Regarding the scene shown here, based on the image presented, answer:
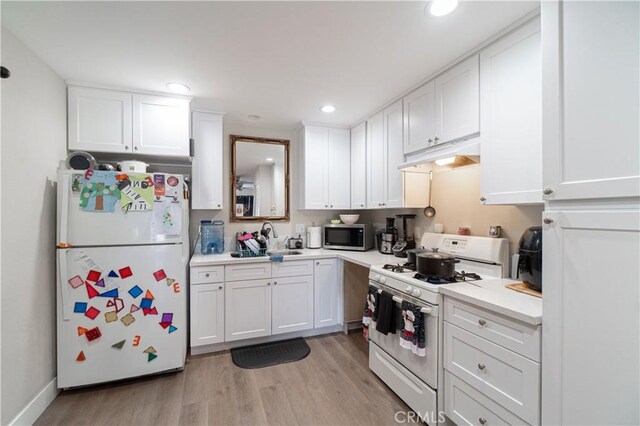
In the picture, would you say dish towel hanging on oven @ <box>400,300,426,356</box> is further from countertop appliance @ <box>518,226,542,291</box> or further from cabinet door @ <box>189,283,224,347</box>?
cabinet door @ <box>189,283,224,347</box>

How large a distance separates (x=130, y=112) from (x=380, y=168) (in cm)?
237

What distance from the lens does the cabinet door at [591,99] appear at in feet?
2.98

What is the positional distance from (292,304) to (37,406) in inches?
75.4

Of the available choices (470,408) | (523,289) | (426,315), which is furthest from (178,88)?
(470,408)

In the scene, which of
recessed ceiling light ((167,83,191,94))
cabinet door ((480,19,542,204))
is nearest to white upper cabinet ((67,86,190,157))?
recessed ceiling light ((167,83,191,94))

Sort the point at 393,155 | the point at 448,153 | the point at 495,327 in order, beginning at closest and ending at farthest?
1. the point at 495,327
2. the point at 448,153
3. the point at 393,155

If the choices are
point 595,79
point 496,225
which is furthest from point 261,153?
point 595,79

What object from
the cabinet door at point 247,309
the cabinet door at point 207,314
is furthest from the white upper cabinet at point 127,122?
the cabinet door at point 247,309

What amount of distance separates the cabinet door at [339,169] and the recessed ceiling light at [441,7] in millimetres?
1944

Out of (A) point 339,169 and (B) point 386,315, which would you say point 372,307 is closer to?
(B) point 386,315

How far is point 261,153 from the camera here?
340 centimetres

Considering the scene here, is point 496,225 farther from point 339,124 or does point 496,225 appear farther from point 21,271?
point 21,271

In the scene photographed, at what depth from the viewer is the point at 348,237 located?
10.5 ft

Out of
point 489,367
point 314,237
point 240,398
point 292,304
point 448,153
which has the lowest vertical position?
point 240,398
